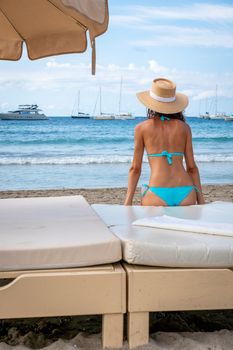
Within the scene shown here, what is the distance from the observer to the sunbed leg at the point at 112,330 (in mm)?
2725

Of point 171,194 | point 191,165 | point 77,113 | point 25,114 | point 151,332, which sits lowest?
point 77,113

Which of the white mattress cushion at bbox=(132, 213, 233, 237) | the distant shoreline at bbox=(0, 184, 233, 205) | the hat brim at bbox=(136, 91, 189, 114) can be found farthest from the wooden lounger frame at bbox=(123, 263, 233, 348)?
the distant shoreline at bbox=(0, 184, 233, 205)

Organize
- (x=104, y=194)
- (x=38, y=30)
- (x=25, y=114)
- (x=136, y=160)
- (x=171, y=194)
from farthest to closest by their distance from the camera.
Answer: (x=25, y=114) < (x=104, y=194) < (x=38, y=30) < (x=136, y=160) < (x=171, y=194)

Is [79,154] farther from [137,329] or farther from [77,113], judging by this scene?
[77,113]

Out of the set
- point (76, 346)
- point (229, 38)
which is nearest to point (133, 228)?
point (76, 346)

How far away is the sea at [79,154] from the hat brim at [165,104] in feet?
19.5

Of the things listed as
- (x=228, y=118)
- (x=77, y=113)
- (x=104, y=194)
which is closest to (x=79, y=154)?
(x=104, y=194)

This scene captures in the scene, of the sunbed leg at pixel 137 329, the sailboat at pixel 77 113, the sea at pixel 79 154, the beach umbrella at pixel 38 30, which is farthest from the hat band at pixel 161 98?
the sailboat at pixel 77 113

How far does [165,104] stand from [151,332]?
1.94 meters

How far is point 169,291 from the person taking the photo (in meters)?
2.75

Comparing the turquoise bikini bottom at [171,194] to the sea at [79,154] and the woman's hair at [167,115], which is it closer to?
the woman's hair at [167,115]

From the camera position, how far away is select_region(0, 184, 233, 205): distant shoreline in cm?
836

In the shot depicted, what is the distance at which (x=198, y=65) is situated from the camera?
37.1 meters

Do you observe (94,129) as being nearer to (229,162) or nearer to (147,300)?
(229,162)
